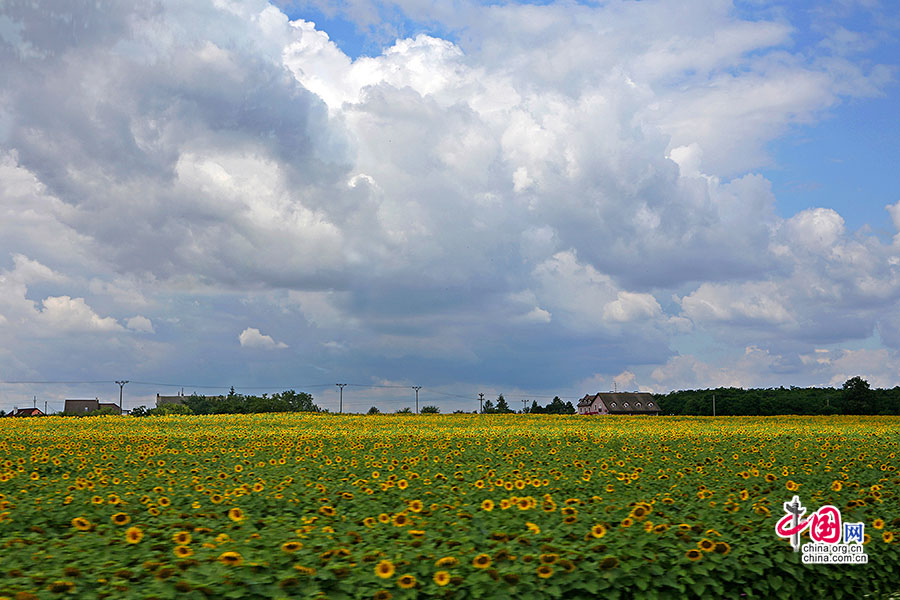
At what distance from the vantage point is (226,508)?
8.55 m

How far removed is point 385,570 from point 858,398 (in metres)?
72.9

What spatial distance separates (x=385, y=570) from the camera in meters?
5.76

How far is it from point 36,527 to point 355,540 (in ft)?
12.0

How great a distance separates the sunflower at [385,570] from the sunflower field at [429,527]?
1 cm

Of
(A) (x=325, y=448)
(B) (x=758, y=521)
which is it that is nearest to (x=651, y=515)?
(B) (x=758, y=521)

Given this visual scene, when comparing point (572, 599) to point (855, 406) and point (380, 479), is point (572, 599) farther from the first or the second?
point (855, 406)

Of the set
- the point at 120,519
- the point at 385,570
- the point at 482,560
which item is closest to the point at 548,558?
the point at 482,560

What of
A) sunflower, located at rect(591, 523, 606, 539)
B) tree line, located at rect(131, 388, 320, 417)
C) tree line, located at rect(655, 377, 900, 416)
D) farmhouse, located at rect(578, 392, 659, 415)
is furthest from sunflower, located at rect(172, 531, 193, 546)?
farmhouse, located at rect(578, 392, 659, 415)

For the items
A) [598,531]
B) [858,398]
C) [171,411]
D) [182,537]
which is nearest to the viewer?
[182,537]

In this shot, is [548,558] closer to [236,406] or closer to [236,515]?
[236,515]

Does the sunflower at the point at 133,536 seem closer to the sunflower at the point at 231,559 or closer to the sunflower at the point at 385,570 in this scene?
the sunflower at the point at 231,559

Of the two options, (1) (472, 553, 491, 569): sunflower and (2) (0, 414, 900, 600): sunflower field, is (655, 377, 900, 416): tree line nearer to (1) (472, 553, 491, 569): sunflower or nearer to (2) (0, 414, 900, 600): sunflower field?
(2) (0, 414, 900, 600): sunflower field

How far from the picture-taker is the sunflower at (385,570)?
18.7ft

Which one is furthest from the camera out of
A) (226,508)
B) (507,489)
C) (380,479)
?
(380,479)
